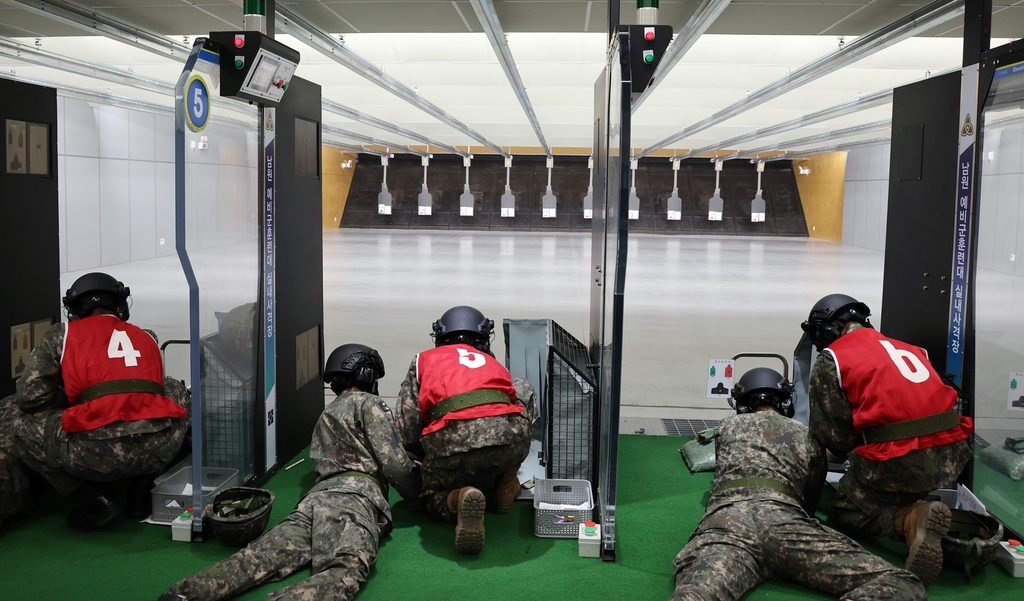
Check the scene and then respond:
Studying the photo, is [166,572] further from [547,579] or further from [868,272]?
[868,272]

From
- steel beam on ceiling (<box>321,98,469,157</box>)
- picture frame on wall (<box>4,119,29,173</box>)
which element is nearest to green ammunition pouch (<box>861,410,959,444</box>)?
picture frame on wall (<box>4,119,29,173</box>)

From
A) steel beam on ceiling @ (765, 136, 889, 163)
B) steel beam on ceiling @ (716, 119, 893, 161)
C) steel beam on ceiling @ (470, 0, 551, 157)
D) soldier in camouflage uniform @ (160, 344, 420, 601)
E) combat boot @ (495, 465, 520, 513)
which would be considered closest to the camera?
soldier in camouflage uniform @ (160, 344, 420, 601)

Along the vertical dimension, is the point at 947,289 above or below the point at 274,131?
below

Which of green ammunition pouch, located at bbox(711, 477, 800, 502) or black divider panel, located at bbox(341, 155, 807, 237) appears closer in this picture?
green ammunition pouch, located at bbox(711, 477, 800, 502)

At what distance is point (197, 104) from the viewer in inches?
115

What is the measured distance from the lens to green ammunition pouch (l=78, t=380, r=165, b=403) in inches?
123

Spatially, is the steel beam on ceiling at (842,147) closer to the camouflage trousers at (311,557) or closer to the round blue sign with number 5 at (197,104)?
the round blue sign with number 5 at (197,104)

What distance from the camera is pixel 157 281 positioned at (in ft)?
35.9

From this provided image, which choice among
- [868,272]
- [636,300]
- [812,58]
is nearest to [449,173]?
[868,272]

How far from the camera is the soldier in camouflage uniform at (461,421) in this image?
3.09 meters

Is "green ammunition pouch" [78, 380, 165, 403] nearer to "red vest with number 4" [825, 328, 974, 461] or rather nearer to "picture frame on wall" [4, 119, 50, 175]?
"picture frame on wall" [4, 119, 50, 175]

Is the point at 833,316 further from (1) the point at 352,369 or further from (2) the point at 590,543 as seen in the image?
(1) the point at 352,369

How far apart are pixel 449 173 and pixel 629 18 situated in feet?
78.3

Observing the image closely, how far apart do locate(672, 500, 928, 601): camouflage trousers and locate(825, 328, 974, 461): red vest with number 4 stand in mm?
458
